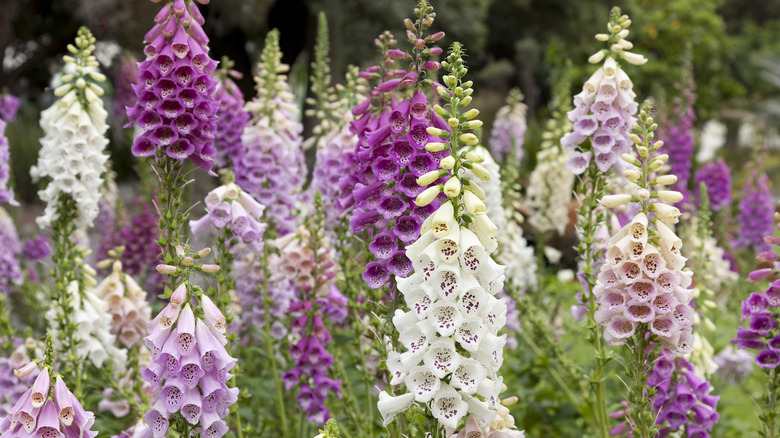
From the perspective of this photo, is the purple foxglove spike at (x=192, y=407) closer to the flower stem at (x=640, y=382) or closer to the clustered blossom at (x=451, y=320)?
the clustered blossom at (x=451, y=320)

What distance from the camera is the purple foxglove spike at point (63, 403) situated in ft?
8.27

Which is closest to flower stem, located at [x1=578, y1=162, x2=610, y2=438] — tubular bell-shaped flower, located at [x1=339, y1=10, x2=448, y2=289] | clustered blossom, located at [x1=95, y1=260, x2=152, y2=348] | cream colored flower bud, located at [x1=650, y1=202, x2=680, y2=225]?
cream colored flower bud, located at [x1=650, y1=202, x2=680, y2=225]

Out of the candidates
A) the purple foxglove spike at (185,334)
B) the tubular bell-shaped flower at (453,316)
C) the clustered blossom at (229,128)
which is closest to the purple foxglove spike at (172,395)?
A: the purple foxglove spike at (185,334)

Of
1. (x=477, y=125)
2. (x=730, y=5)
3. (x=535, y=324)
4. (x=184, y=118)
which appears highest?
(x=730, y=5)

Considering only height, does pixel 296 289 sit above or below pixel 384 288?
above

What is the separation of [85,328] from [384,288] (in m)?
1.96

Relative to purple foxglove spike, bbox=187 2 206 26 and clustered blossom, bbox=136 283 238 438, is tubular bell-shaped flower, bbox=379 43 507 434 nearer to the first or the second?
clustered blossom, bbox=136 283 238 438

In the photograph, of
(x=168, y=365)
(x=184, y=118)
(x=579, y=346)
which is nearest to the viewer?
(x=168, y=365)

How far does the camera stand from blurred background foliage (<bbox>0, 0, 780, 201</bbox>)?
15.7 meters

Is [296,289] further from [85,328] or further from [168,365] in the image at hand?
[168,365]

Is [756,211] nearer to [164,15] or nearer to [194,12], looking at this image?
[194,12]

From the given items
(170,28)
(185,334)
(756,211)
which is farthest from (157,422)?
(756,211)

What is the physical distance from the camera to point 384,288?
121 inches

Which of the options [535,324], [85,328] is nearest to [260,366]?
[85,328]
